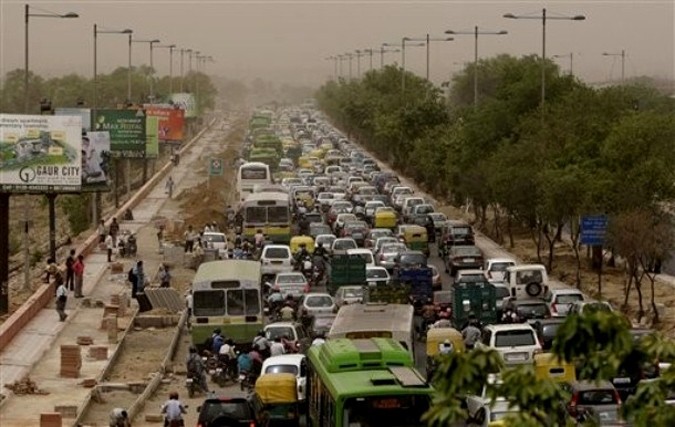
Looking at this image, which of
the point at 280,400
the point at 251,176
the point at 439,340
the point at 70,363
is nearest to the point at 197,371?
the point at 70,363

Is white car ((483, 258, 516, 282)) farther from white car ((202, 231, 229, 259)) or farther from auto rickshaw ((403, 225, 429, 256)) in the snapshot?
white car ((202, 231, 229, 259))

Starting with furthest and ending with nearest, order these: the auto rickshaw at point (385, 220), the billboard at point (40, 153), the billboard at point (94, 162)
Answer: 1. the auto rickshaw at point (385, 220)
2. the billboard at point (94, 162)
3. the billboard at point (40, 153)

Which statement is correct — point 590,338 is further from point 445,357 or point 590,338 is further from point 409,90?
point 409,90

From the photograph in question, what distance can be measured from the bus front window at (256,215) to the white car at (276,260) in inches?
286

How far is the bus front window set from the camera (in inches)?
2271

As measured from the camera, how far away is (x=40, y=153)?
46.5 meters

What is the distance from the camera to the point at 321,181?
282 feet

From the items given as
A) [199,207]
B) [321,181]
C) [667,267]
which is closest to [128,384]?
[667,267]

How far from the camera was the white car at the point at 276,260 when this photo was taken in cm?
4900

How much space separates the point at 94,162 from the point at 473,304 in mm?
16457

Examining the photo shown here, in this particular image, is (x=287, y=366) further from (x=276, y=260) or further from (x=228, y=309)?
(x=276, y=260)

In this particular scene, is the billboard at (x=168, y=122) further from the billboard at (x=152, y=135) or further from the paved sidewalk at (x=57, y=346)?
the paved sidewalk at (x=57, y=346)

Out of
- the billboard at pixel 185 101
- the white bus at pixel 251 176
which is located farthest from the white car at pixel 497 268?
the billboard at pixel 185 101

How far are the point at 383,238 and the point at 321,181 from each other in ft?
100
